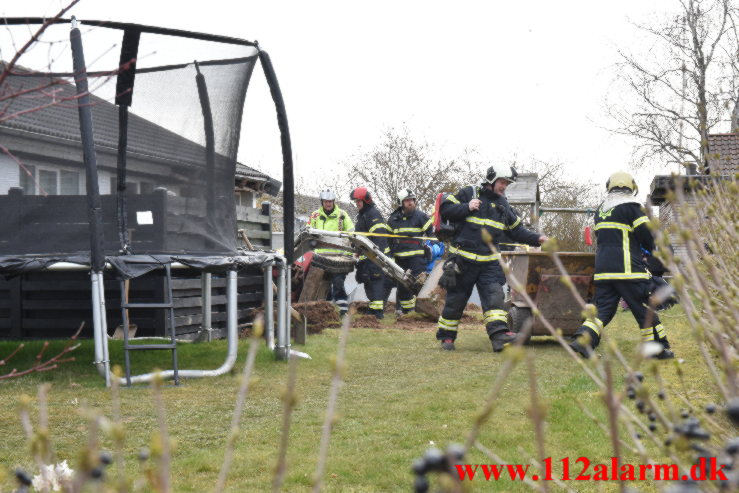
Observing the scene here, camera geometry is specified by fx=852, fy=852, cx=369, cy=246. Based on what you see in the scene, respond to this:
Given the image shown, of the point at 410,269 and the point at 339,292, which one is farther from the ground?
the point at 410,269

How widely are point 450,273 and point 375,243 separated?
201 inches

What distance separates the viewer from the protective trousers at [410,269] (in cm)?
1373

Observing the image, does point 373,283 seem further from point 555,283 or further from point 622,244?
point 622,244

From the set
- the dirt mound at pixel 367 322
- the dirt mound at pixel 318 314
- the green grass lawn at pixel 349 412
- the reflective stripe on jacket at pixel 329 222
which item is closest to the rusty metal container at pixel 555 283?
the green grass lawn at pixel 349 412

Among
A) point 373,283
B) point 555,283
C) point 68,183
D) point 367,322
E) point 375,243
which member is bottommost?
point 367,322

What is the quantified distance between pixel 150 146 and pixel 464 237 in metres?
3.49

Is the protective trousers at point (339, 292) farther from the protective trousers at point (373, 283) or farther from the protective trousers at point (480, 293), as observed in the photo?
the protective trousers at point (480, 293)

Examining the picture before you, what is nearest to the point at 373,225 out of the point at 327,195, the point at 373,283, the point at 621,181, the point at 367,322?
the point at 327,195

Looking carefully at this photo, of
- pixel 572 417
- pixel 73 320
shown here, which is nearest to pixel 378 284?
pixel 73 320

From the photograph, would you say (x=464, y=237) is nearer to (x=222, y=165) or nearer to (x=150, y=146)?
(x=222, y=165)

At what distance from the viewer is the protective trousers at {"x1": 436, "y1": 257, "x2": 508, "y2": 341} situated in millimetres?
9258

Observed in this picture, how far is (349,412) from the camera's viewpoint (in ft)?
19.0

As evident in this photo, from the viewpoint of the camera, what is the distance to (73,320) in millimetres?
9562

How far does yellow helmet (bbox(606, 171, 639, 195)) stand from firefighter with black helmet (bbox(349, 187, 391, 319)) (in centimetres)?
573
